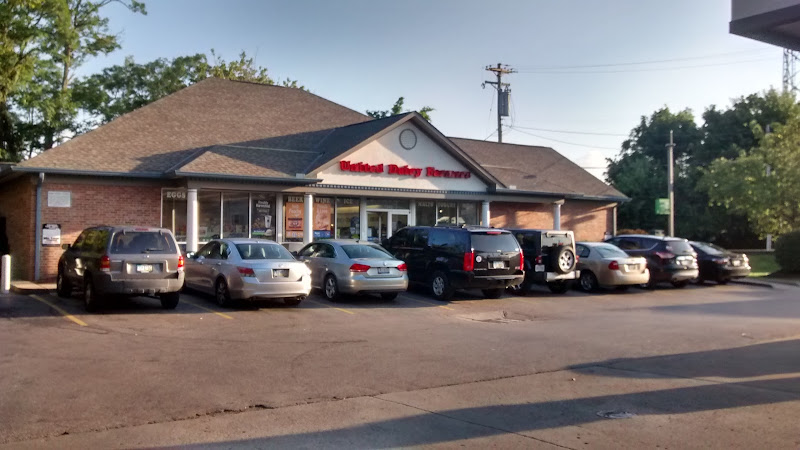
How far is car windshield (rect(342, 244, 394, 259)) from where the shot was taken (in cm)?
1628

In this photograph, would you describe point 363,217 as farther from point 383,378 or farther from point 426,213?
point 383,378

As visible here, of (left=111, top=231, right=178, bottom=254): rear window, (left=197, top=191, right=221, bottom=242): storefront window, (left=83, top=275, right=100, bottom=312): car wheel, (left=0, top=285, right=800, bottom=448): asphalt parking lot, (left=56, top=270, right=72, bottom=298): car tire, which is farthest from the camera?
(left=197, top=191, right=221, bottom=242): storefront window

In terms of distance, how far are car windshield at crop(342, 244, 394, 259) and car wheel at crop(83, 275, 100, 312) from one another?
5587 mm

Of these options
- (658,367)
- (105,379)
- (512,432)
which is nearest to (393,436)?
(512,432)

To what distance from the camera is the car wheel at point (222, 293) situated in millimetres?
14516

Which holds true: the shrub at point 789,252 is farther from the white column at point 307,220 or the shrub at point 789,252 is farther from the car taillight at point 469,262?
the white column at point 307,220

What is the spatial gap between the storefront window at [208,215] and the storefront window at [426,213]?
316 inches

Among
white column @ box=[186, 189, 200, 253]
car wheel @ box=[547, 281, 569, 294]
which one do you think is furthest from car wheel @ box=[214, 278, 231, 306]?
car wheel @ box=[547, 281, 569, 294]

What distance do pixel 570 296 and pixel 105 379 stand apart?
14.2 m

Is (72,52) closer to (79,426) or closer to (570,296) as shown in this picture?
(570,296)

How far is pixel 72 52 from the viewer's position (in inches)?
1341

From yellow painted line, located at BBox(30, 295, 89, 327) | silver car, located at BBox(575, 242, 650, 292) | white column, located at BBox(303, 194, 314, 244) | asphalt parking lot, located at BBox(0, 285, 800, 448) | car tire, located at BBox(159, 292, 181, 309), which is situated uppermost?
white column, located at BBox(303, 194, 314, 244)

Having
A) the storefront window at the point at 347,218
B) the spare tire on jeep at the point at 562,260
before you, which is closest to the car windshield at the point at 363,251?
the spare tire on jeep at the point at 562,260

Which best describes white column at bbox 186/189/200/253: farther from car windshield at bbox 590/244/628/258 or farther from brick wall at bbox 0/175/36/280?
car windshield at bbox 590/244/628/258
